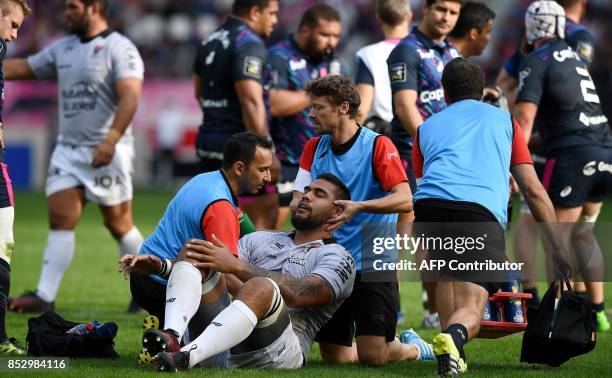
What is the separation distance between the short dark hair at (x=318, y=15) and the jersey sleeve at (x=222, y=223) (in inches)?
157

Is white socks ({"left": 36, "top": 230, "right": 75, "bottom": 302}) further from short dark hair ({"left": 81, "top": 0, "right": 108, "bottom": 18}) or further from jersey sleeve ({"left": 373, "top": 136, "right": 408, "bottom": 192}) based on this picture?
jersey sleeve ({"left": 373, "top": 136, "right": 408, "bottom": 192})

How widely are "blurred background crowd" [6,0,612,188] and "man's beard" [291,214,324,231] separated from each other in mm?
16584

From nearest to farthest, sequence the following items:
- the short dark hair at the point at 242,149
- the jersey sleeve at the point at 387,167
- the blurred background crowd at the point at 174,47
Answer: the short dark hair at the point at 242,149 → the jersey sleeve at the point at 387,167 → the blurred background crowd at the point at 174,47

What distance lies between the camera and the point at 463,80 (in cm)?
689

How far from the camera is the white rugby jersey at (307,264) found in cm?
662

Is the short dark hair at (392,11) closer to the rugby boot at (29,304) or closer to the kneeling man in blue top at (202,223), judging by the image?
the kneeling man in blue top at (202,223)

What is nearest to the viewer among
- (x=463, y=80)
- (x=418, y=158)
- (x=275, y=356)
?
(x=275, y=356)

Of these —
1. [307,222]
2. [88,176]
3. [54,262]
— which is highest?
[307,222]

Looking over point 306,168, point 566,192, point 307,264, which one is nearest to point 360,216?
point 306,168

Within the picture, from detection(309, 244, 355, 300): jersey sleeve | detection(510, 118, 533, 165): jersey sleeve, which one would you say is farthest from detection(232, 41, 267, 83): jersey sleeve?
detection(510, 118, 533, 165): jersey sleeve

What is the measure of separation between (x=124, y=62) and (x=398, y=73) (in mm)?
2638

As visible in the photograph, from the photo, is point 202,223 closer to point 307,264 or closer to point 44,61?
point 307,264

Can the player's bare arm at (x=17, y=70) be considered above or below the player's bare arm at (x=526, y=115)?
above

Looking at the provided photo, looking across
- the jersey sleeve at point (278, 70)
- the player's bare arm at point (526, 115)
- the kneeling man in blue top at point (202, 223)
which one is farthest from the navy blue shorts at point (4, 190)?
the player's bare arm at point (526, 115)
